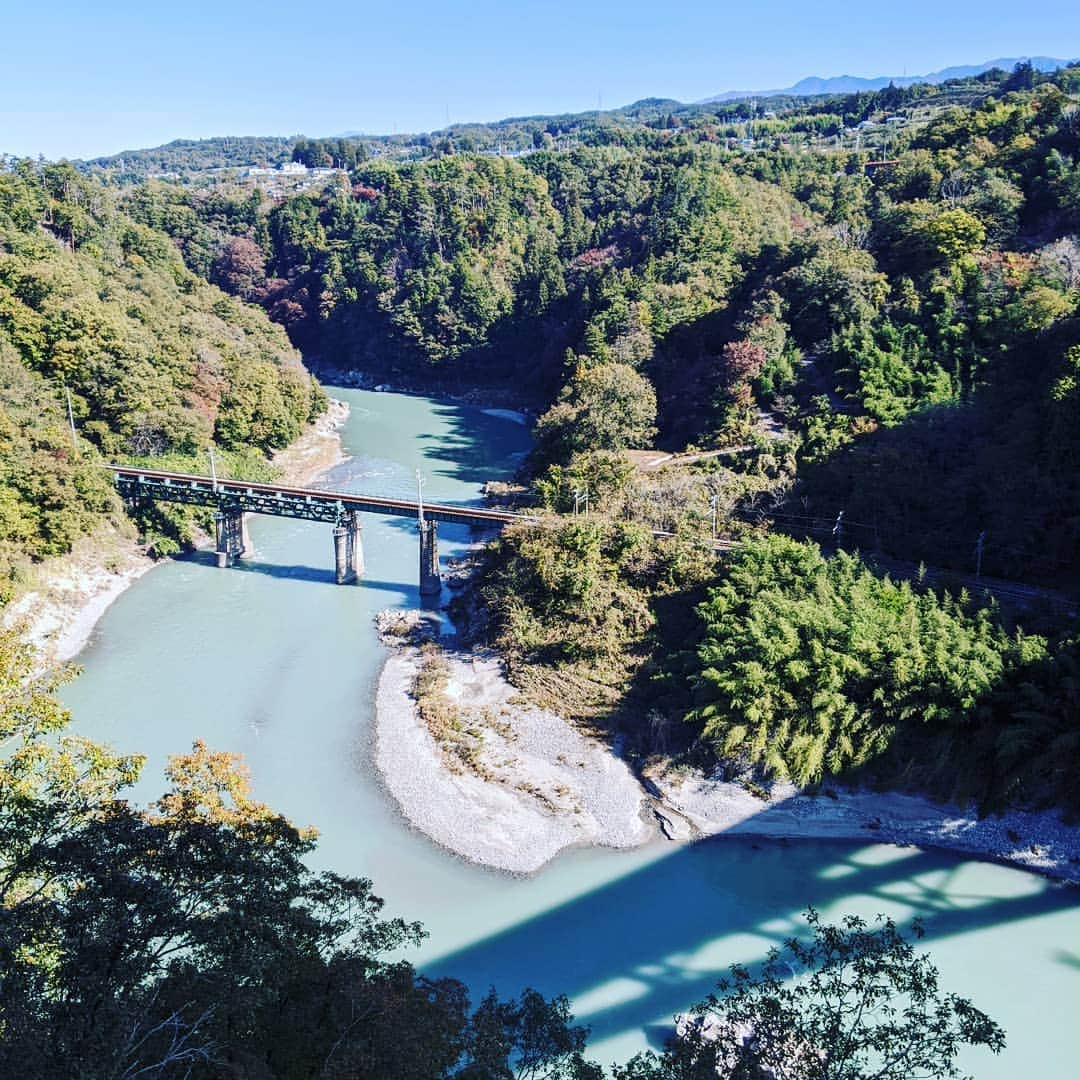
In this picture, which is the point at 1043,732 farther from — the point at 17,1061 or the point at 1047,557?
the point at 17,1061

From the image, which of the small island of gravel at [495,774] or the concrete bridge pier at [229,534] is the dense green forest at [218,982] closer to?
the small island of gravel at [495,774]

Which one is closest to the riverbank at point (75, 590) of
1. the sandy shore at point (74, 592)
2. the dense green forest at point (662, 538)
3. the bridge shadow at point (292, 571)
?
the sandy shore at point (74, 592)

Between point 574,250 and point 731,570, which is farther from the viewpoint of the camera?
point 574,250

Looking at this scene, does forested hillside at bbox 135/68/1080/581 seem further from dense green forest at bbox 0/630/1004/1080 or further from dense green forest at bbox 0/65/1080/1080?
dense green forest at bbox 0/630/1004/1080

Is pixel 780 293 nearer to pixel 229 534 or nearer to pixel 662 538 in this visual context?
pixel 662 538

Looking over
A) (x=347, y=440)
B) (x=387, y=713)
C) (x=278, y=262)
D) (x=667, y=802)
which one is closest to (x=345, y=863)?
(x=387, y=713)
